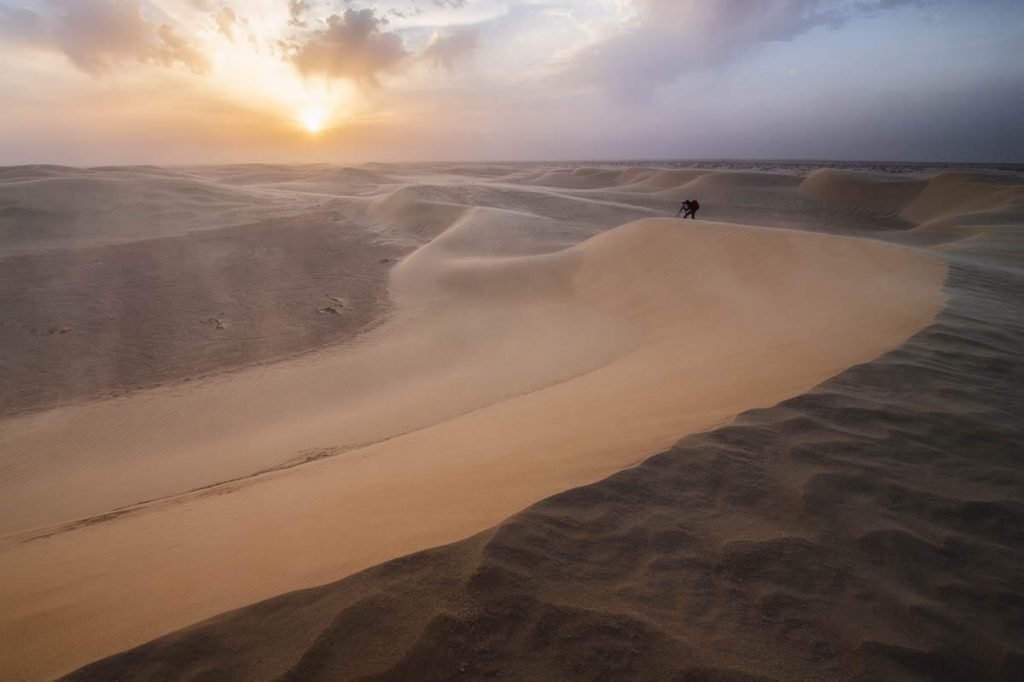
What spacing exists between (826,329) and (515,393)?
13.9 feet

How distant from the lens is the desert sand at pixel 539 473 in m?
2.05

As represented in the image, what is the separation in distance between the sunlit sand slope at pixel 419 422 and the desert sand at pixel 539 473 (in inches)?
1.7

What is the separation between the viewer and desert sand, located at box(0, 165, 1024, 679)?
2.05 m

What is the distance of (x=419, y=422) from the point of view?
7129mm

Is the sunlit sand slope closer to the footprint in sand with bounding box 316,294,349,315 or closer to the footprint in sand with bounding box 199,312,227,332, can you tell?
the footprint in sand with bounding box 316,294,349,315

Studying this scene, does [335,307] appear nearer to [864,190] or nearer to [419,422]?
[419,422]

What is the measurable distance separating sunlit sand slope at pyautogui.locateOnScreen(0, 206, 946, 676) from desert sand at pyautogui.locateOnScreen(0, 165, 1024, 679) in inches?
1.7

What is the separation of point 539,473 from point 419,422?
4.02 m

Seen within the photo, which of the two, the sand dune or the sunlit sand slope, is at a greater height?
the sand dune

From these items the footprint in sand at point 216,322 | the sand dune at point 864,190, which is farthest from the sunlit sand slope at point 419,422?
the sand dune at point 864,190

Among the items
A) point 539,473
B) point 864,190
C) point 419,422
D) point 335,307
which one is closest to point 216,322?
point 335,307

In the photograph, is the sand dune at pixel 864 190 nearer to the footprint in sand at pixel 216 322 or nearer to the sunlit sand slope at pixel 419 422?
the sunlit sand slope at pixel 419 422

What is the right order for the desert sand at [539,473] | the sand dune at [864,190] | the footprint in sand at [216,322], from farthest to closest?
the sand dune at [864,190]
the footprint in sand at [216,322]
the desert sand at [539,473]

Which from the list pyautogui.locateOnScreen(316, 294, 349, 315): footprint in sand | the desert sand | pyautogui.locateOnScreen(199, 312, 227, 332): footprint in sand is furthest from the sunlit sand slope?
pyautogui.locateOnScreen(199, 312, 227, 332): footprint in sand
